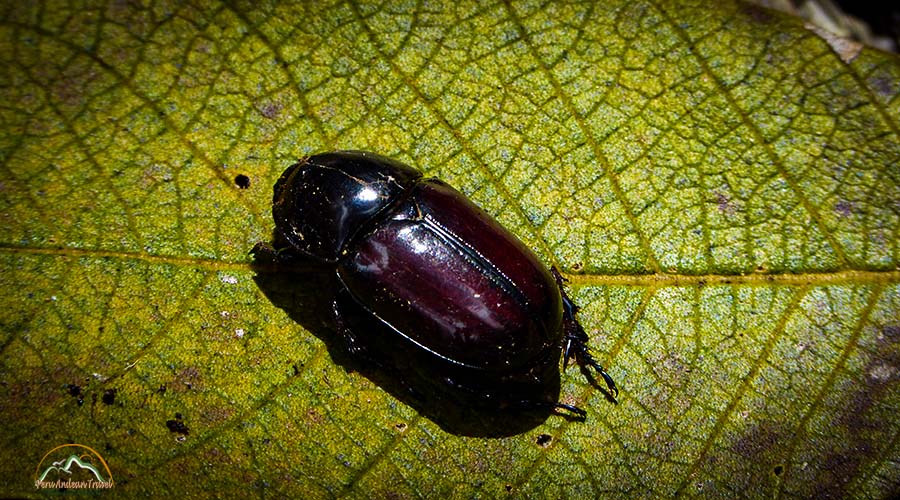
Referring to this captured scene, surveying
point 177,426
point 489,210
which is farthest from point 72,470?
point 489,210

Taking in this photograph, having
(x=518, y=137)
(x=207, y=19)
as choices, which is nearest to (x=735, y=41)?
(x=518, y=137)

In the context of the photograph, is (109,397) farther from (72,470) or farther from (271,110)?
(271,110)

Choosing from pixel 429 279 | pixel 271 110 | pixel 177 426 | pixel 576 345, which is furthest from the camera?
pixel 271 110

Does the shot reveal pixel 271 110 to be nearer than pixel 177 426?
No

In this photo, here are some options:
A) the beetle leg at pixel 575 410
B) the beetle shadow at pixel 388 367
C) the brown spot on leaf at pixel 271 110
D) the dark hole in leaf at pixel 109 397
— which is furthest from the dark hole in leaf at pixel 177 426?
the beetle leg at pixel 575 410

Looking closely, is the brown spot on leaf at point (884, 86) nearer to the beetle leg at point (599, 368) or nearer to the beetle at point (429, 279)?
the beetle at point (429, 279)

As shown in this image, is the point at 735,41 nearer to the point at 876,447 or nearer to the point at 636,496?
the point at 876,447
